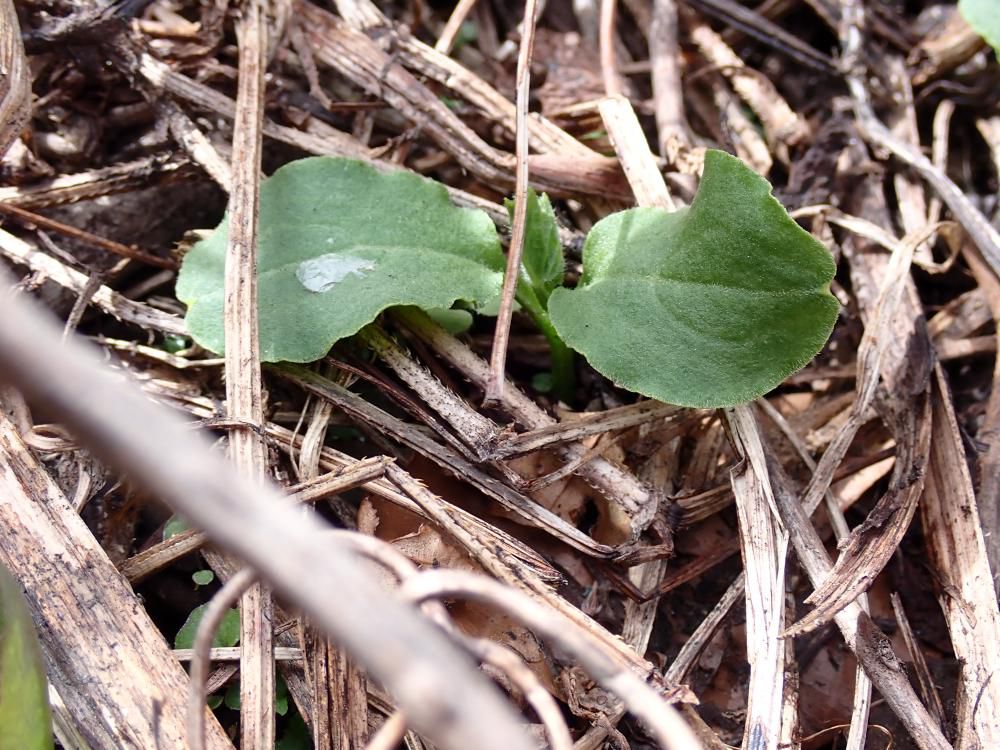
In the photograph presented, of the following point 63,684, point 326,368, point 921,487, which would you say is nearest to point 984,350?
point 921,487

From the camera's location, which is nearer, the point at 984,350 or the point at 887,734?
the point at 887,734

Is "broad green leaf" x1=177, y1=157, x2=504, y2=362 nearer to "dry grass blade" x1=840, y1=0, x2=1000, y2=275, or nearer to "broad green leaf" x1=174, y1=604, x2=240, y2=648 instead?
"broad green leaf" x1=174, y1=604, x2=240, y2=648

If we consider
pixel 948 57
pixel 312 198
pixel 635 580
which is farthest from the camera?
pixel 948 57

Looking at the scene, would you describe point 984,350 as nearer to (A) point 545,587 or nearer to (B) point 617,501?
(B) point 617,501

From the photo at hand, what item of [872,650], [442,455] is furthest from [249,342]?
[872,650]

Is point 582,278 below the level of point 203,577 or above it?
above

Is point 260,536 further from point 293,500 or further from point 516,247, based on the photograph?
point 516,247

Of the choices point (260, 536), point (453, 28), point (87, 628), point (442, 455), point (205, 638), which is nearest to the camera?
point (260, 536)
